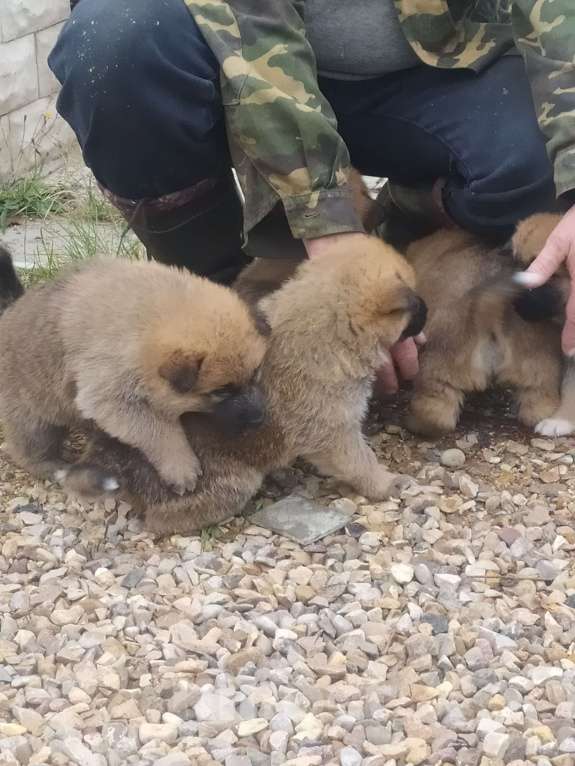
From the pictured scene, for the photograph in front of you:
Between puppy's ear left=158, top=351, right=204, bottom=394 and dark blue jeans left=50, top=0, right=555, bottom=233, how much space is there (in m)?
1.01

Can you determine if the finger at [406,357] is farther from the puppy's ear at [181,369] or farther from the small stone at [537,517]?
the puppy's ear at [181,369]

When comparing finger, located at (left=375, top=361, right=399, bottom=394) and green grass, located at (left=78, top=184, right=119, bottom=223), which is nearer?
finger, located at (left=375, top=361, right=399, bottom=394)

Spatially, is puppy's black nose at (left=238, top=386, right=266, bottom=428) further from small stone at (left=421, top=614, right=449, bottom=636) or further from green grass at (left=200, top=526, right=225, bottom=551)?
small stone at (left=421, top=614, right=449, bottom=636)

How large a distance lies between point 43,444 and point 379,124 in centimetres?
174

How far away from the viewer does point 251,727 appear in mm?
2404

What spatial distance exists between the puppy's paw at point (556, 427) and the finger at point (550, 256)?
2.03 ft

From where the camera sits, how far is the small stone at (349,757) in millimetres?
2289

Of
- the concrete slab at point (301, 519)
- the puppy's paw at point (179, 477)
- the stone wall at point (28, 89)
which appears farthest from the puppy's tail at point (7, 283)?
the stone wall at point (28, 89)

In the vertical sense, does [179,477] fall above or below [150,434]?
below

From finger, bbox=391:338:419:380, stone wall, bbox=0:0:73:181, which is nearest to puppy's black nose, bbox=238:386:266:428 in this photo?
finger, bbox=391:338:419:380

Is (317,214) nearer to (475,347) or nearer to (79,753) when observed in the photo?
A: (475,347)

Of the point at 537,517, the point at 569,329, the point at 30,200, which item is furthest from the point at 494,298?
the point at 30,200

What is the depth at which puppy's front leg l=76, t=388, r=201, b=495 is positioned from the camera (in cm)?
318

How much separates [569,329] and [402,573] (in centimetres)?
106
